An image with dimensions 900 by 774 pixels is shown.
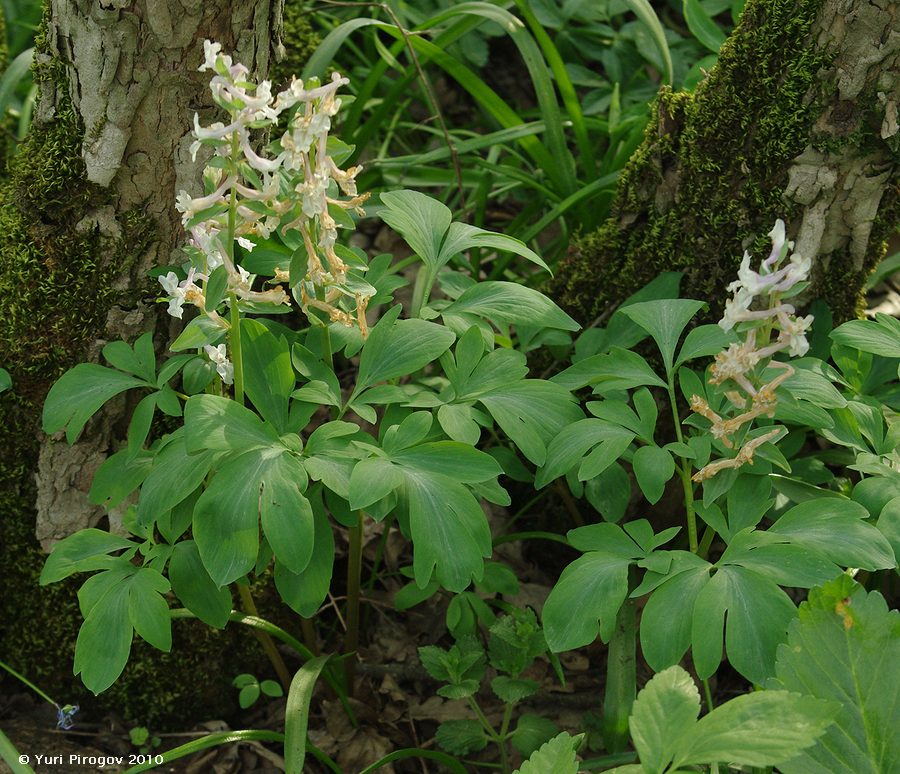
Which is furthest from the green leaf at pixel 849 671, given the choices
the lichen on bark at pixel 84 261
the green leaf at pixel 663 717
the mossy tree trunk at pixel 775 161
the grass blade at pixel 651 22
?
the grass blade at pixel 651 22

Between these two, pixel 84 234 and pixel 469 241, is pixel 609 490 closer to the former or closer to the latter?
pixel 469 241

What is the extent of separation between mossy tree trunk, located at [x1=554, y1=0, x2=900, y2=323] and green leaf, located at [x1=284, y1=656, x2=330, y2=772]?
3.54ft

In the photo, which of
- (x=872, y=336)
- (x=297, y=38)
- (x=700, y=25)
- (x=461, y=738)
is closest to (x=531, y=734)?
(x=461, y=738)

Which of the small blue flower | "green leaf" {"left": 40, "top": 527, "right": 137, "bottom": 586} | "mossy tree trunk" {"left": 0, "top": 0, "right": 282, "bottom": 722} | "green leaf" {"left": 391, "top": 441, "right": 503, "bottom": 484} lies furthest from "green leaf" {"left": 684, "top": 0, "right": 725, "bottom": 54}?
the small blue flower

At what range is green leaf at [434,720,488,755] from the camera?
5.97ft

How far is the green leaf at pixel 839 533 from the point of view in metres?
1.44

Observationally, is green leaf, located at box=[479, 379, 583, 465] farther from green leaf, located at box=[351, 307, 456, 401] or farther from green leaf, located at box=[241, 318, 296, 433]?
green leaf, located at box=[241, 318, 296, 433]

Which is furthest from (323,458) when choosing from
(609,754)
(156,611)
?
(609,754)

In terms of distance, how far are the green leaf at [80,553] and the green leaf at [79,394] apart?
175 mm

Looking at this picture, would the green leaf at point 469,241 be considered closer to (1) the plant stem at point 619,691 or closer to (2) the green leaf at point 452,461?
(2) the green leaf at point 452,461

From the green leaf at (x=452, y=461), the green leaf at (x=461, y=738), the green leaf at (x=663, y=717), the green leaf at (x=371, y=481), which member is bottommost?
the green leaf at (x=461, y=738)

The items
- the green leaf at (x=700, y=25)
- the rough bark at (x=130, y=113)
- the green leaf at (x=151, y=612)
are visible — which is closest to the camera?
the green leaf at (x=151, y=612)

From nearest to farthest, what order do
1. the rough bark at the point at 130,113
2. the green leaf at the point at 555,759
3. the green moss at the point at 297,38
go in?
1. the green leaf at the point at 555,759
2. the rough bark at the point at 130,113
3. the green moss at the point at 297,38

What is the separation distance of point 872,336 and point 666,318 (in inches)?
14.8
